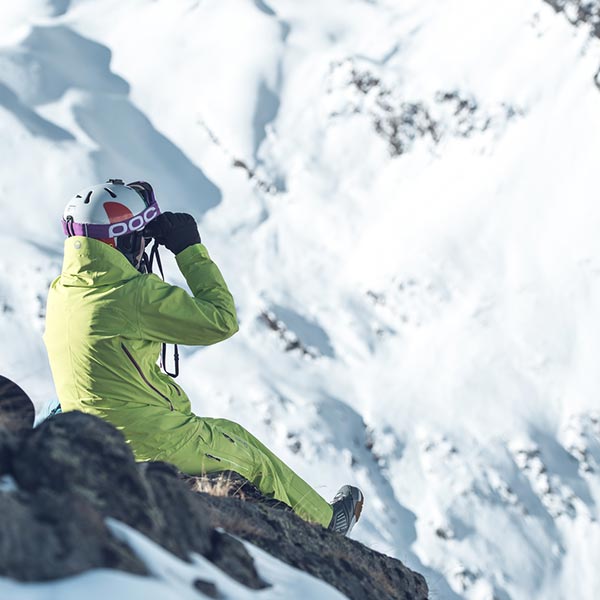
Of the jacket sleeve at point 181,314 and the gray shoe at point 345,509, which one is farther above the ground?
the jacket sleeve at point 181,314

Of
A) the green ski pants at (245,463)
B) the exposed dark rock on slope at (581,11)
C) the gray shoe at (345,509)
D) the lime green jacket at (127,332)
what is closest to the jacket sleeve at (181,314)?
the lime green jacket at (127,332)

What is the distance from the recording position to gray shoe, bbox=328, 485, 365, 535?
5.36 meters

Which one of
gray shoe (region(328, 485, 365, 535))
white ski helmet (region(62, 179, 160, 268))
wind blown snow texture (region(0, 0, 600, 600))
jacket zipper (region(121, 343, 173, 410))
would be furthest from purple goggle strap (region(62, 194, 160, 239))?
wind blown snow texture (region(0, 0, 600, 600))

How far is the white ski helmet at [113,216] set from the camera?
4.73 metres

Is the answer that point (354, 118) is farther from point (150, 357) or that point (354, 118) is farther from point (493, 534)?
point (150, 357)

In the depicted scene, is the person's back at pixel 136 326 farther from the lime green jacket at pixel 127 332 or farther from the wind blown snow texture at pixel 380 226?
the wind blown snow texture at pixel 380 226

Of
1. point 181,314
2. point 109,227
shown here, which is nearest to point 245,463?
point 181,314

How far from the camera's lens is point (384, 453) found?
2711 centimetres

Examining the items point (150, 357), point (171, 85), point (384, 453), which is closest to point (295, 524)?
point (150, 357)

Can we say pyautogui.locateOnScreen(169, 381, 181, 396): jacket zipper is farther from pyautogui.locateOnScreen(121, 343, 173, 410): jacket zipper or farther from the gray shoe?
the gray shoe

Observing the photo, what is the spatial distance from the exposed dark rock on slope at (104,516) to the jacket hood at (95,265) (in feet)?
3.82

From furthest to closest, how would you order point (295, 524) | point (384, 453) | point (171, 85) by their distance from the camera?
point (171, 85) → point (384, 453) → point (295, 524)

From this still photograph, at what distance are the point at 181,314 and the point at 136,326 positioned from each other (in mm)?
244

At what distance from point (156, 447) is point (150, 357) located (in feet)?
1.53
